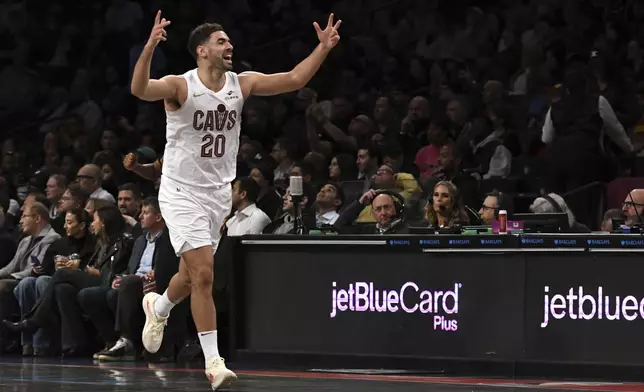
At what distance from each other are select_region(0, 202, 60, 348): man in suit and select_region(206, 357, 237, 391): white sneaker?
5.52 m

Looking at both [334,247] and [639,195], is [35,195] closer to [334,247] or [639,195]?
[334,247]

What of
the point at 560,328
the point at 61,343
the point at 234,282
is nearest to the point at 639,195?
the point at 560,328

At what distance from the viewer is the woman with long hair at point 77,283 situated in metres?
14.7

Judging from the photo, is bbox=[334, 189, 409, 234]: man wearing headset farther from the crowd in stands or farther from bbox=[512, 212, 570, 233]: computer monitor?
bbox=[512, 212, 570, 233]: computer monitor

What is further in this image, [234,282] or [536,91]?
[536,91]

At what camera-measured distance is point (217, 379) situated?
→ 10117mm

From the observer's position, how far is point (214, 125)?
10.6 metres

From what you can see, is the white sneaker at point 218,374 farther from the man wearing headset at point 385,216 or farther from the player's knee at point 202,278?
the man wearing headset at point 385,216

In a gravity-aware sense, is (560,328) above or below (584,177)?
below

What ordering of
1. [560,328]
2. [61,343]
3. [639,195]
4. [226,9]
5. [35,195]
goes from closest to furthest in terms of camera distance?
[560,328] < [639,195] < [61,343] < [35,195] < [226,9]

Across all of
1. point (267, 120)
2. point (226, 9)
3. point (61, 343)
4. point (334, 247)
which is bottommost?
point (61, 343)

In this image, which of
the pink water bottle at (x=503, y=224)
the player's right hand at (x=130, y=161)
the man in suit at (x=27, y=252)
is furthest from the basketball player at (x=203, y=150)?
the man in suit at (x=27, y=252)

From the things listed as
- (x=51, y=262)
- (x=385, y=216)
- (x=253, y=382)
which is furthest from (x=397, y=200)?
(x=51, y=262)

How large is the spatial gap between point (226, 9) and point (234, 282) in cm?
926
